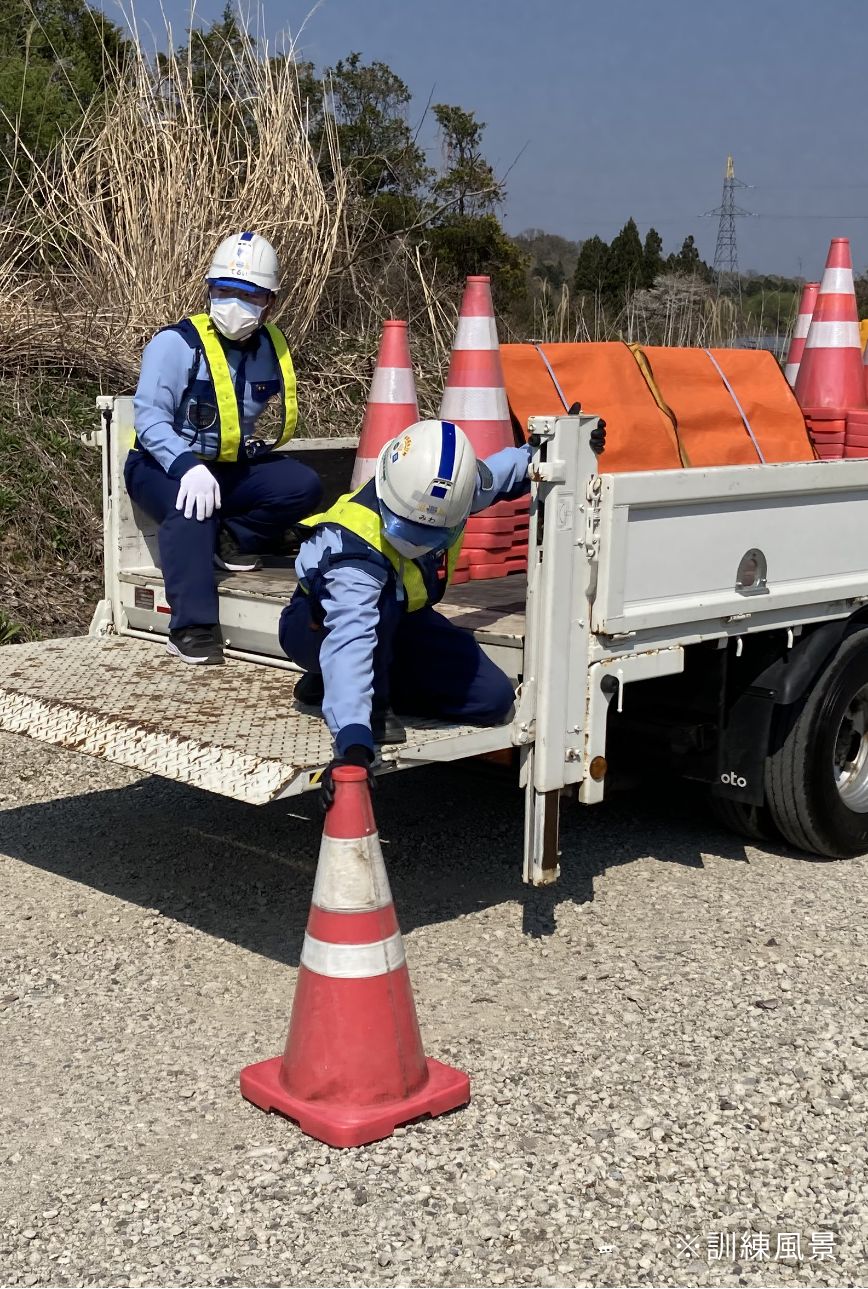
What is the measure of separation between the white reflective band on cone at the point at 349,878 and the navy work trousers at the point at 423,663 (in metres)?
0.84

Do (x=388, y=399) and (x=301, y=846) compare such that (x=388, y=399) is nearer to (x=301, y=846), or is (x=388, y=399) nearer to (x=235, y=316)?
(x=235, y=316)

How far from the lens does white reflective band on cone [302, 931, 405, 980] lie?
12.2ft

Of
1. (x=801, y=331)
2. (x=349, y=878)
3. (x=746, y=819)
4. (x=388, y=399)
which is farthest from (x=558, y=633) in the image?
(x=801, y=331)

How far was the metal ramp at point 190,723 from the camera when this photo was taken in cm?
413

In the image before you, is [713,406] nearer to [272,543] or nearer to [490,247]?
[272,543]

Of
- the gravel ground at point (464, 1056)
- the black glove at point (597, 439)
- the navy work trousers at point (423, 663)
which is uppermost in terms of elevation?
the black glove at point (597, 439)

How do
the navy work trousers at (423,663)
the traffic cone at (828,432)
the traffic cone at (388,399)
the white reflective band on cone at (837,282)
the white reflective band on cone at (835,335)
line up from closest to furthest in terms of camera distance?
the navy work trousers at (423,663)
the traffic cone at (388,399)
the traffic cone at (828,432)
the white reflective band on cone at (835,335)
the white reflective band on cone at (837,282)

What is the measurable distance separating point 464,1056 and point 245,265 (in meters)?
2.96

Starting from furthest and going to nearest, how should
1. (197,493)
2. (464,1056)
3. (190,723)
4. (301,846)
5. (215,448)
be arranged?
(301,846)
(215,448)
(197,493)
(190,723)
(464,1056)

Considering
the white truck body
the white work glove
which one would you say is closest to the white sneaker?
Answer: the white truck body

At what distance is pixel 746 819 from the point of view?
571cm

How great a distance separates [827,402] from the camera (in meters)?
7.93

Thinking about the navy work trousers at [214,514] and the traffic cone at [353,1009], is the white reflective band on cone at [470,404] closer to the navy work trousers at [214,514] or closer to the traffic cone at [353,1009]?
the navy work trousers at [214,514]

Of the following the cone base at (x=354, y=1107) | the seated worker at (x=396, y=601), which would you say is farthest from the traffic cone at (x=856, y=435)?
the cone base at (x=354, y=1107)
